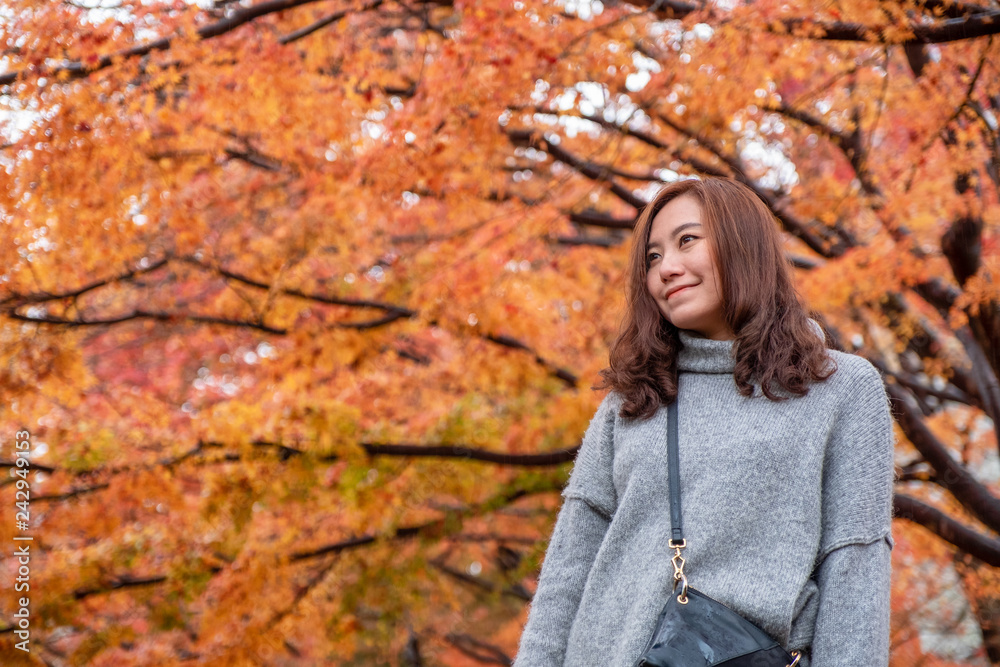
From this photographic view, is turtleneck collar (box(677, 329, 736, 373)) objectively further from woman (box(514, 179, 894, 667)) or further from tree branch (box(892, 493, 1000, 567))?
tree branch (box(892, 493, 1000, 567))

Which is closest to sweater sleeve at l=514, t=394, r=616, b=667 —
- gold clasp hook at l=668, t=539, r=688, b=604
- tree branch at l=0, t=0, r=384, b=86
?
gold clasp hook at l=668, t=539, r=688, b=604

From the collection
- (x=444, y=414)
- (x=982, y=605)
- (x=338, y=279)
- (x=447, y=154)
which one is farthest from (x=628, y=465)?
(x=982, y=605)

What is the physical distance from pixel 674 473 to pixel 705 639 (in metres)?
0.34

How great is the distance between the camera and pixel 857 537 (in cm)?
150

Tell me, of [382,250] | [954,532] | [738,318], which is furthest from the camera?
[382,250]

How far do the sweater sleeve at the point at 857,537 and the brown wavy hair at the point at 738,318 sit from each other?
0.38ft

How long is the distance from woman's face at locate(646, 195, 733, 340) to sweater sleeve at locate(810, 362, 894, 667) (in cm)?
33

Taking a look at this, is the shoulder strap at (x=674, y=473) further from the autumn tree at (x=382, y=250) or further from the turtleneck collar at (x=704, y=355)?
the autumn tree at (x=382, y=250)

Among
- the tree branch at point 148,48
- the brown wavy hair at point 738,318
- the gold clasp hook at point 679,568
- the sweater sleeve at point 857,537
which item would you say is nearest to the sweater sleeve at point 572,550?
the brown wavy hair at point 738,318

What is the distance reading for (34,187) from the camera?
3605 mm

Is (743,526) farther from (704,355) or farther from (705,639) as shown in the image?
(704,355)

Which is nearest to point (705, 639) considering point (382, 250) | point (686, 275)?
point (686, 275)

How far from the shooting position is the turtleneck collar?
1.79 meters

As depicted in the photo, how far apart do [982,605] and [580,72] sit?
4.69m
